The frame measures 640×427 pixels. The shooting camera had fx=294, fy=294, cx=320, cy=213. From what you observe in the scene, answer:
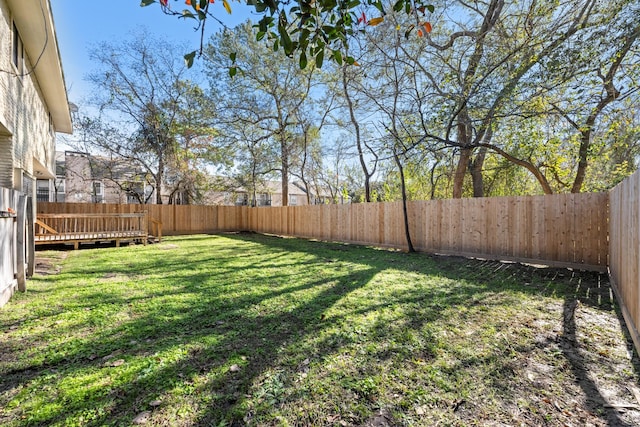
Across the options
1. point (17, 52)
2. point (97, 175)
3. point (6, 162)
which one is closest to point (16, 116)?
point (6, 162)

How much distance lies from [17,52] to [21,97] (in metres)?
0.78

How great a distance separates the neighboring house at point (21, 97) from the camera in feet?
11.9

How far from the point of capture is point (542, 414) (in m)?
1.63

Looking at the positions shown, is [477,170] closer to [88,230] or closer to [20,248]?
[20,248]

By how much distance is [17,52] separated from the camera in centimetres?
534

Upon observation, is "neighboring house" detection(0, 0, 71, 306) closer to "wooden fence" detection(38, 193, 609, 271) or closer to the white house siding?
the white house siding

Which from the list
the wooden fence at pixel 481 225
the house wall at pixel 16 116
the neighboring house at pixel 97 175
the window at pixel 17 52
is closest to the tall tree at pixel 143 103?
the neighboring house at pixel 97 175

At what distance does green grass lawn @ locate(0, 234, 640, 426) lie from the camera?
1624 mm

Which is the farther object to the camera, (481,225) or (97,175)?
(97,175)

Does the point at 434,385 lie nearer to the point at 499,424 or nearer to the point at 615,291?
the point at 499,424

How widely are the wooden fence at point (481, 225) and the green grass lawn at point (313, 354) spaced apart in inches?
45.5

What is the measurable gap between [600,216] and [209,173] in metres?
14.8

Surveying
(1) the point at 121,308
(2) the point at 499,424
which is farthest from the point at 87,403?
(2) the point at 499,424

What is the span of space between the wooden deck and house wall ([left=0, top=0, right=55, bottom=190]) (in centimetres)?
195
